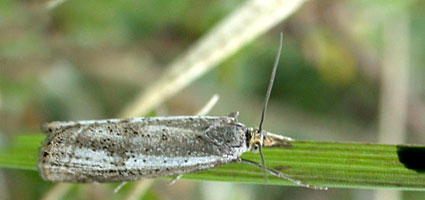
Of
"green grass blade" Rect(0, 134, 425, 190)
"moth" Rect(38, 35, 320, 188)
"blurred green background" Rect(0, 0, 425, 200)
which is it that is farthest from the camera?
"blurred green background" Rect(0, 0, 425, 200)

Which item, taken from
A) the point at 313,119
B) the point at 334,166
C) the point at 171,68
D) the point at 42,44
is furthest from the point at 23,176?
the point at 313,119

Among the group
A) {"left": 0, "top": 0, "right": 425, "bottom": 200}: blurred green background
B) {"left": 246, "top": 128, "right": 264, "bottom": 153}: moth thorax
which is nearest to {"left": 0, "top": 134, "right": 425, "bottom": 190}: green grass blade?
{"left": 246, "top": 128, "right": 264, "bottom": 153}: moth thorax

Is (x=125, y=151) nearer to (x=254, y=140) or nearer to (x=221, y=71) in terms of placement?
(x=254, y=140)

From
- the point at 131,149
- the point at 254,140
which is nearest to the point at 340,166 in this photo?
the point at 254,140

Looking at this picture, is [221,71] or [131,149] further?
[221,71]

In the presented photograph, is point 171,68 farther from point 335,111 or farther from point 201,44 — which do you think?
point 335,111

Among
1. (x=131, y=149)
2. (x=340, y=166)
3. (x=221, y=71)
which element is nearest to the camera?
(x=340, y=166)

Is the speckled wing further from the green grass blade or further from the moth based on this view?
the green grass blade
